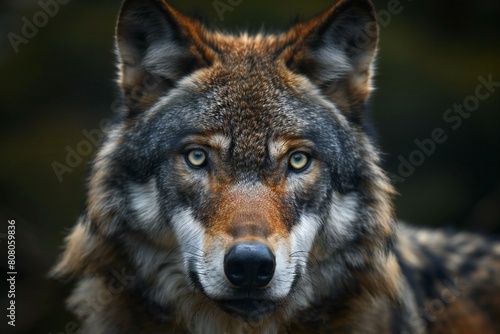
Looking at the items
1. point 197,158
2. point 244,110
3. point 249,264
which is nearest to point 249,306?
point 249,264

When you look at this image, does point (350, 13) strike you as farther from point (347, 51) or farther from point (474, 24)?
point (474, 24)

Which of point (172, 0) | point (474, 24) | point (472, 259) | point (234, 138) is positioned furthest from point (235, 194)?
point (474, 24)

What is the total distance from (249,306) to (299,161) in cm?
86

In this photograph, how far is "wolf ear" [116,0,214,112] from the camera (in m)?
3.81

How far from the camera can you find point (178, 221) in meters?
3.57

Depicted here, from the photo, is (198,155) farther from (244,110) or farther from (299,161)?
(299,161)

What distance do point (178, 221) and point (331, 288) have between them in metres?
1.03

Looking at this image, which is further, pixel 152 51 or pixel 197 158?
pixel 152 51

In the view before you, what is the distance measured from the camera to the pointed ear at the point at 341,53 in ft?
12.7

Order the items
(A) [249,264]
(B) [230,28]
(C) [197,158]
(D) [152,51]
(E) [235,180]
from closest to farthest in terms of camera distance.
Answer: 1. (A) [249,264]
2. (E) [235,180]
3. (C) [197,158]
4. (D) [152,51]
5. (B) [230,28]

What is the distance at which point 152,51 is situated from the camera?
153 inches

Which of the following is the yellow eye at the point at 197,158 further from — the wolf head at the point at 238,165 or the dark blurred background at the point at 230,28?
the dark blurred background at the point at 230,28

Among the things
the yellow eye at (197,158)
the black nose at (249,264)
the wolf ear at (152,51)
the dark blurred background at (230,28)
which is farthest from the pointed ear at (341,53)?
the dark blurred background at (230,28)

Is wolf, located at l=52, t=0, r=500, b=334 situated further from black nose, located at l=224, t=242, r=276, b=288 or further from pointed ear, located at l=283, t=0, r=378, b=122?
black nose, located at l=224, t=242, r=276, b=288
